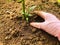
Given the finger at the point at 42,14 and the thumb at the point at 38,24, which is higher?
the finger at the point at 42,14

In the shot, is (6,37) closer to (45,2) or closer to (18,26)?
(18,26)

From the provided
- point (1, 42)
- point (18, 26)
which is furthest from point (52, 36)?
point (1, 42)

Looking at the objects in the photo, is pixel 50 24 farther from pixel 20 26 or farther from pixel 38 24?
pixel 20 26

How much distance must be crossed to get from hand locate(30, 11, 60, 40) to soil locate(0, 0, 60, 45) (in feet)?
0.12

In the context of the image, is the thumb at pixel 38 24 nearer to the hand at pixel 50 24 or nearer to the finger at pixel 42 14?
the hand at pixel 50 24

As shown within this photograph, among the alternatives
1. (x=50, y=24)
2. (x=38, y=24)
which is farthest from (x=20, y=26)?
(x=50, y=24)

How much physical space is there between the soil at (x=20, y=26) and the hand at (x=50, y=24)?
4 centimetres

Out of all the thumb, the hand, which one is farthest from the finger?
the thumb

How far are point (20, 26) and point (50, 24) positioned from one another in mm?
276

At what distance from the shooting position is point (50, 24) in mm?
1639

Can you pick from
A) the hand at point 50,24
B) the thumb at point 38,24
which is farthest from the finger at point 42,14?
the thumb at point 38,24

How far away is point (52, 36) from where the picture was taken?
164 centimetres

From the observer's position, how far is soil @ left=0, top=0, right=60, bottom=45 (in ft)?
5.31

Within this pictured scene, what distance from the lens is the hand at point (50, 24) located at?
5.27ft
